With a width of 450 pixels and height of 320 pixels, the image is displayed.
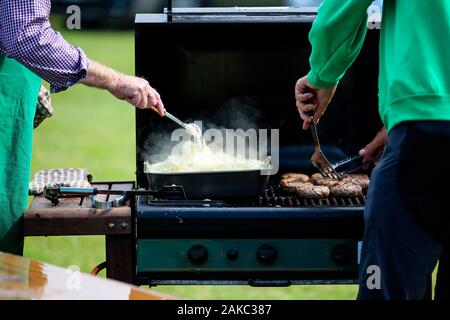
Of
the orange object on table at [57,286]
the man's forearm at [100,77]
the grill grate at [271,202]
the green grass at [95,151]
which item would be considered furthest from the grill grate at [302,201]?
the green grass at [95,151]

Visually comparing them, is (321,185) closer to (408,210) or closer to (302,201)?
(302,201)

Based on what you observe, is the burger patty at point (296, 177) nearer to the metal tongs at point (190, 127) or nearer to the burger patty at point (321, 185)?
the burger patty at point (321, 185)

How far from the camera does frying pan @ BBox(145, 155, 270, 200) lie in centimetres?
387

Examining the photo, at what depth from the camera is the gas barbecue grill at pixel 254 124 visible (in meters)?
3.76

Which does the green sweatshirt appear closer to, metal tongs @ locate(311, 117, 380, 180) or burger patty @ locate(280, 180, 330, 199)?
burger patty @ locate(280, 180, 330, 199)

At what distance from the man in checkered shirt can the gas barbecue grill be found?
437 mm

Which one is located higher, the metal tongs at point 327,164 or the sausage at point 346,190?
the metal tongs at point 327,164

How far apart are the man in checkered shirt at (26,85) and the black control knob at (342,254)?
37.4 inches

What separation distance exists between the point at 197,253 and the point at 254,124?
0.88 metres

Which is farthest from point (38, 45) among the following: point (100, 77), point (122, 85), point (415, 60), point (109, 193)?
point (415, 60)

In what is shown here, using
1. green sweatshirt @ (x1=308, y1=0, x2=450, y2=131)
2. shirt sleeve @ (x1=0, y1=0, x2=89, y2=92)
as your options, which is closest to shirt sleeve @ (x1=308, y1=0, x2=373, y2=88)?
green sweatshirt @ (x1=308, y1=0, x2=450, y2=131)

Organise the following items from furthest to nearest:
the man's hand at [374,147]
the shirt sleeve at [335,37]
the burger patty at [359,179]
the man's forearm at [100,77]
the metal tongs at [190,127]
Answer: the man's hand at [374,147]
the burger patty at [359,179]
the metal tongs at [190,127]
the man's forearm at [100,77]
the shirt sleeve at [335,37]
